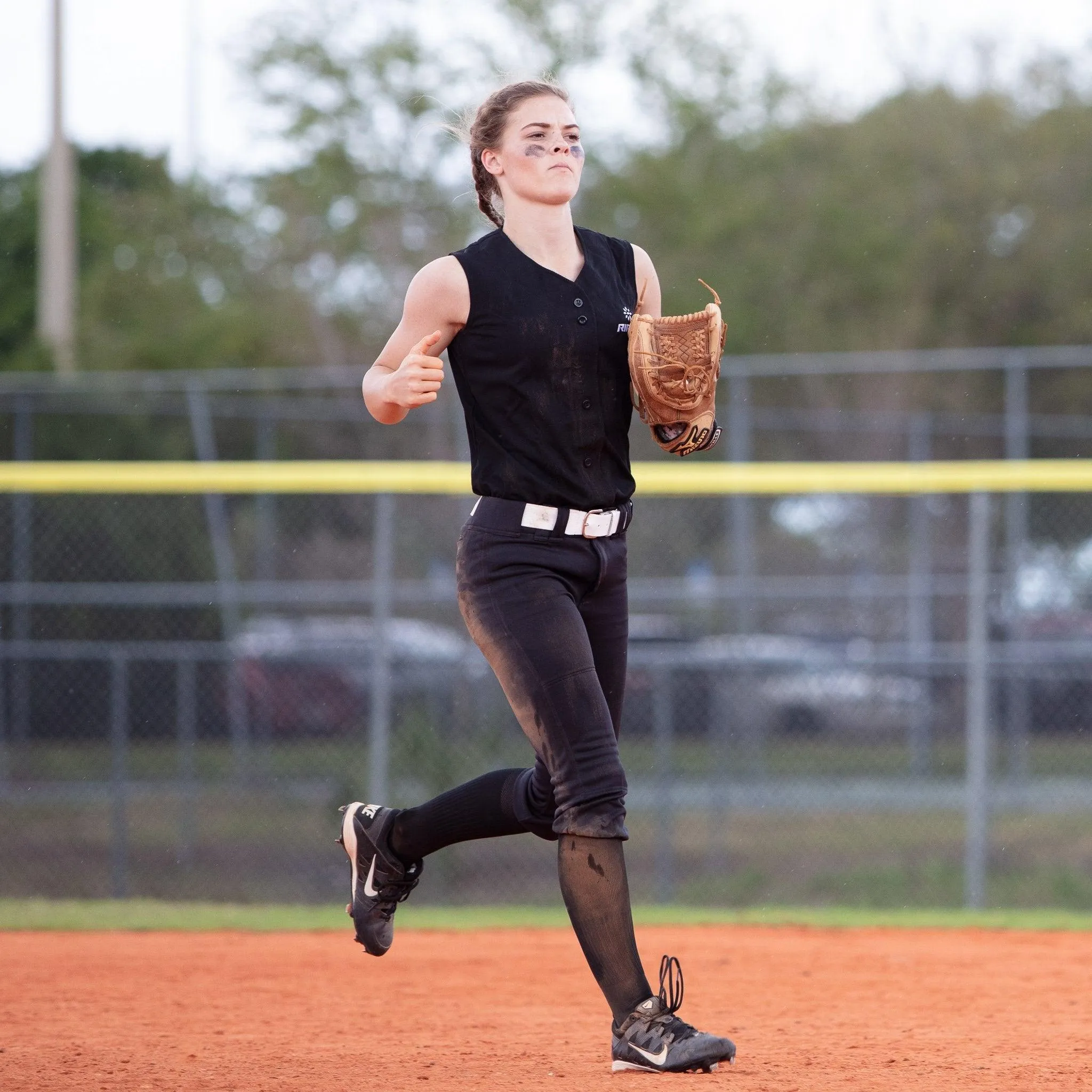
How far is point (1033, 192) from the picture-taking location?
21172mm

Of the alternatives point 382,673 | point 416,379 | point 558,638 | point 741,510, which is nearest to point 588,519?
point 558,638

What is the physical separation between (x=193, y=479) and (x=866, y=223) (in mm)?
15262

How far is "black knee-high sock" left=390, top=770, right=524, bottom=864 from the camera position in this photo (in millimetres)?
3908

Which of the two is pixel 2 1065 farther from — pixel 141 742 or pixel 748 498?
pixel 748 498

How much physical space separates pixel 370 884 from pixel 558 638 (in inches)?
41.2

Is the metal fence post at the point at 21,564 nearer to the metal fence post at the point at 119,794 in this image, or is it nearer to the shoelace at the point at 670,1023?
the metal fence post at the point at 119,794

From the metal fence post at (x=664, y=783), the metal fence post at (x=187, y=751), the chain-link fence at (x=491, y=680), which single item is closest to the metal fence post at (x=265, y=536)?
the chain-link fence at (x=491, y=680)

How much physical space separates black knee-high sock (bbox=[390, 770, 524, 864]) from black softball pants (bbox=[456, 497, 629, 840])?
264mm

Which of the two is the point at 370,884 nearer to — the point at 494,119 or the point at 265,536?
the point at 494,119

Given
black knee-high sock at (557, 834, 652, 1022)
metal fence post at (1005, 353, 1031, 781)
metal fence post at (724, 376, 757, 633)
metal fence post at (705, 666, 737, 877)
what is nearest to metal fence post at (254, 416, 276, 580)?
metal fence post at (724, 376, 757, 633)

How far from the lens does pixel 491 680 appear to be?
9695mm

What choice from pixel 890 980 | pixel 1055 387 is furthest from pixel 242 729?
pixel 1055 387

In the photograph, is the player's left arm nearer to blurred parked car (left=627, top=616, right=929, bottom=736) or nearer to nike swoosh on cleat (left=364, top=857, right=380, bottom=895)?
nike swoosh on cleat (left=364, top=857, right=380, bottom=895)

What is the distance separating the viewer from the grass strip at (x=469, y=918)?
653 centimetres
